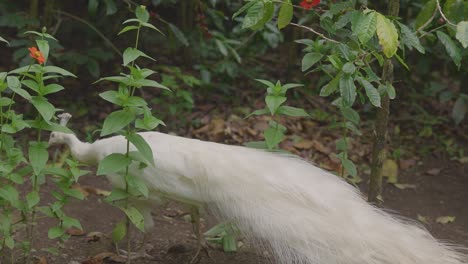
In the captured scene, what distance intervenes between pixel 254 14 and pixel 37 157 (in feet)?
3.51

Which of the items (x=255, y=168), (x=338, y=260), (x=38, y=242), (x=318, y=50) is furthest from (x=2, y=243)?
(x=318, y=50)

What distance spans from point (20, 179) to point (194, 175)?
2.41 feet

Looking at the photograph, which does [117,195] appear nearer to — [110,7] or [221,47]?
[110,7]

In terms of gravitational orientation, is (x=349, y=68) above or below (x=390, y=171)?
above

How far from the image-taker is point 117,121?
115 inches

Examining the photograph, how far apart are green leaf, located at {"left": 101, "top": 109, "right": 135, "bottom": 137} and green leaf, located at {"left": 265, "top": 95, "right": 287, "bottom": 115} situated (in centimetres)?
67

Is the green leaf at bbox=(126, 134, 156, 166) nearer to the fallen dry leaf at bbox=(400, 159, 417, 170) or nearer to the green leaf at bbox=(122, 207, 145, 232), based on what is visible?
the green leaf at bbox=(122, 207, 145, 232)

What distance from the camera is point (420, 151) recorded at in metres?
5.49

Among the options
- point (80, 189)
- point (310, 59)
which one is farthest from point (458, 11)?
point (80, 189)

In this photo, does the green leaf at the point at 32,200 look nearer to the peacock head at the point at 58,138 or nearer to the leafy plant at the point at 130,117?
the leafy plant at the point at 130,117

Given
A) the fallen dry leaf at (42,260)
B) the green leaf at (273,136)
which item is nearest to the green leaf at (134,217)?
the fallen dry leaf at (42,260)

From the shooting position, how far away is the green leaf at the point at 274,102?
331 cm

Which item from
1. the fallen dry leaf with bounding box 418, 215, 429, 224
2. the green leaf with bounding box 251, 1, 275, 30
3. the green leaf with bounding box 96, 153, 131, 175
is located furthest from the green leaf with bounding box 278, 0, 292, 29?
the fallen dry leaf with bounding box 418, 215, 429, 224

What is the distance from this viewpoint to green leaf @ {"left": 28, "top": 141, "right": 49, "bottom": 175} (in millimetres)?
2902
